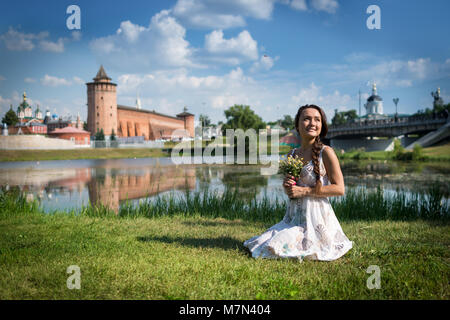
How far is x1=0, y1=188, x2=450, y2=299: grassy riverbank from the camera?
8.36 ft

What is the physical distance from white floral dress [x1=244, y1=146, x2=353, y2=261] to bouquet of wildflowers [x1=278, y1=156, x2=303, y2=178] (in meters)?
0.06

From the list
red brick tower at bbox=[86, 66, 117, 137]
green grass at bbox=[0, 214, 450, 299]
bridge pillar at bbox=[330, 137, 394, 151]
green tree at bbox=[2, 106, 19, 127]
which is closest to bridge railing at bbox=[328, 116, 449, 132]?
bridge pillar at bbox=[330, 137, 394, 151]

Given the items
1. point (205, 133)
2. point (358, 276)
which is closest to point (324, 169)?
point (358, 276)

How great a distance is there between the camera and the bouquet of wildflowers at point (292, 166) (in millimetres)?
3381

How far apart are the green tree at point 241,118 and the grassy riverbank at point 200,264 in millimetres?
42684

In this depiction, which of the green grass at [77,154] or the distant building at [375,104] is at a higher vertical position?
the distant building at [375,104]

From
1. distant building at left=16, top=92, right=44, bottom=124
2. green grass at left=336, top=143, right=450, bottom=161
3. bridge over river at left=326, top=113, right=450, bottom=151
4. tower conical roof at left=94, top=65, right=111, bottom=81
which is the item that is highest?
tower conical roof at left=94, top=65, right=111, bottom=81

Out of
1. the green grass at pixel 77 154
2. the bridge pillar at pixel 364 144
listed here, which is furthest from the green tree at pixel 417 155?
the green grass at pixel 77 154

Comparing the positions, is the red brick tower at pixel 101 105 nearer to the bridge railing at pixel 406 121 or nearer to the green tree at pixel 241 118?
the green tree at pixel 241 118

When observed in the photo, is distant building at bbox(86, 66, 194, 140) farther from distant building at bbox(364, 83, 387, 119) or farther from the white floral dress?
the white floral dress

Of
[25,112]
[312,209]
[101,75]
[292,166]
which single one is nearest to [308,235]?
[312,209]

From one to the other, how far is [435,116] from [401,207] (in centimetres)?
3466
